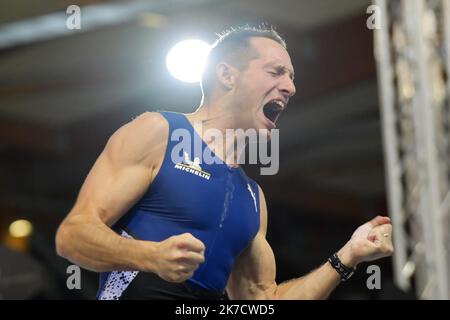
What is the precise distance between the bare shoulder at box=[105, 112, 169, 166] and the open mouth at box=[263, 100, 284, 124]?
0.20 meters

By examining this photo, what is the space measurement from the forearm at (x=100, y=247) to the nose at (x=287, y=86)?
1.32 feet

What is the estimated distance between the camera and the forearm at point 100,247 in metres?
1.37

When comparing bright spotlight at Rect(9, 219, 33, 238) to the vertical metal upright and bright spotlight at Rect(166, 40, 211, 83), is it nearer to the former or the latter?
the vertical metal upright

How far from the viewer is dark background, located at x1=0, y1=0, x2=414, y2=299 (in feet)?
9.80

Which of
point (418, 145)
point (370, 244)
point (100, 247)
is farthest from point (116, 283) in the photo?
point (418, 145)

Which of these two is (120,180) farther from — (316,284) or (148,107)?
(316,284)

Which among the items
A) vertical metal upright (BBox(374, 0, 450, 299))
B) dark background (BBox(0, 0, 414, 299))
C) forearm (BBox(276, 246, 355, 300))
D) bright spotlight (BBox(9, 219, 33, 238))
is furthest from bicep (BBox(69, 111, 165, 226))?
bright spotlight (BBox(9, 219, 33, 238))

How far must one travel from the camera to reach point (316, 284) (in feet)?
4.73

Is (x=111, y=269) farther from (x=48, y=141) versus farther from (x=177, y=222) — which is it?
(x=48, y=141)

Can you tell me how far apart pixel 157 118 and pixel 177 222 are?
212 millimetres

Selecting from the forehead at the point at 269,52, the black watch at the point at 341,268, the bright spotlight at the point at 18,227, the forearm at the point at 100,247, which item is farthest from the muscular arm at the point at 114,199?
the bright spotlight at the point at 18,227

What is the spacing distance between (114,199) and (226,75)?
0.34 meters
